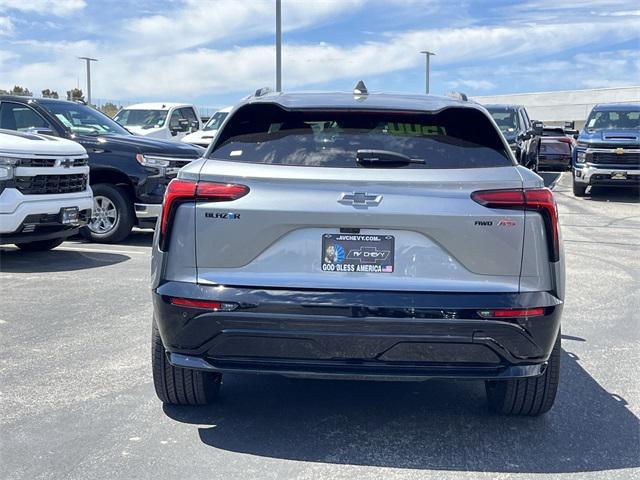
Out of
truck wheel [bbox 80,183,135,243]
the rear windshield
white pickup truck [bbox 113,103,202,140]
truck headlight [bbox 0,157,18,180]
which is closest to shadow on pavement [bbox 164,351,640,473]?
the rear windshield

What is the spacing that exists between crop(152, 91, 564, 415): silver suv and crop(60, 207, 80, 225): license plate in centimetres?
560

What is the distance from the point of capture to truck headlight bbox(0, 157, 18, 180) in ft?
27.2

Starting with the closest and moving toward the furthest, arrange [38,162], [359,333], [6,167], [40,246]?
[359,333]
[6,167]
[38,162]
[40,246]

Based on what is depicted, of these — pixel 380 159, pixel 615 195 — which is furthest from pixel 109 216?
pixel 615 195

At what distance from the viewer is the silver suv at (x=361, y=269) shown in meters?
3.54

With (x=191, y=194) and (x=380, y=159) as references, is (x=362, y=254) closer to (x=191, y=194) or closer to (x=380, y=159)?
(x=380, y=159)

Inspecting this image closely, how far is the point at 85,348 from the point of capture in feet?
18.0

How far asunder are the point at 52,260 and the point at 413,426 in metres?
6.41

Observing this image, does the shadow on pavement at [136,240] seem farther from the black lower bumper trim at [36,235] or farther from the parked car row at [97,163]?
the black lower bumper trim at [36,235]

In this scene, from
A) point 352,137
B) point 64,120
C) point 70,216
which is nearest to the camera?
point 352,137

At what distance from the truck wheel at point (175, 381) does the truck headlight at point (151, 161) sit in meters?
6.56

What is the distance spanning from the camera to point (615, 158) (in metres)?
17.0

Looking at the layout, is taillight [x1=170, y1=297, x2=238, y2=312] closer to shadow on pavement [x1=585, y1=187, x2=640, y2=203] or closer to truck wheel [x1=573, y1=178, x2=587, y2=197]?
truck wheel [x1=573, y1=178, x2=587, y2=197]

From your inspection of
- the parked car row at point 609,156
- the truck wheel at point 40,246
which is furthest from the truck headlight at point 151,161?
the parked car row at point 609,156
